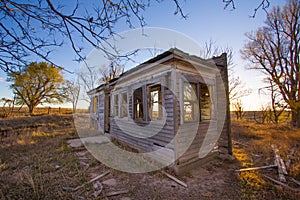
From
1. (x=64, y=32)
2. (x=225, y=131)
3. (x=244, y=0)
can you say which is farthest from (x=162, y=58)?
(x=225, y=131)

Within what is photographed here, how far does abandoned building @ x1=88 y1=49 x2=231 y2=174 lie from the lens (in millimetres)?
3908

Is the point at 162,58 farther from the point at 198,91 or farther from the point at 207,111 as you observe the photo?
the point at 207,111

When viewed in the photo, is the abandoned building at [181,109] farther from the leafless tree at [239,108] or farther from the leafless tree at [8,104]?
the leafless tree at [239,108]

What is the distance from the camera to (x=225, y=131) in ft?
16.2

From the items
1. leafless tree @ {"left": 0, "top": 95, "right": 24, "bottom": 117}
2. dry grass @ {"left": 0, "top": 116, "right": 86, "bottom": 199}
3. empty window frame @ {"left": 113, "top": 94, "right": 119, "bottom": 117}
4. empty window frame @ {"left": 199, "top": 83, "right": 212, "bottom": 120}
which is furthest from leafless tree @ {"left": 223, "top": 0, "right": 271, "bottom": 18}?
leafless tree @ {"left": 0, "top": 95, "right": 24, "bottom": 117}

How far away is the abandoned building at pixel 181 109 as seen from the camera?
3.91 meters

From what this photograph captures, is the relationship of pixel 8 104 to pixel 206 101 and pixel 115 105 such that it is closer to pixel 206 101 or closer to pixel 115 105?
pixel 115 105

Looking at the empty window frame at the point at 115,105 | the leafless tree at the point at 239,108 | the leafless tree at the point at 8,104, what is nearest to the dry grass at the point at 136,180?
the empty window frame at the point at 115,105

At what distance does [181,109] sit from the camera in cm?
397

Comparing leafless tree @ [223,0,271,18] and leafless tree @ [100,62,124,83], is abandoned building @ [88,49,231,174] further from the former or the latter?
leafless tree @ [100,62,124,83]

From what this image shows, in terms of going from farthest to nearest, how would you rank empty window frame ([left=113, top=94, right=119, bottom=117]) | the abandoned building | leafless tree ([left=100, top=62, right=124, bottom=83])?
leafless tree ([left=100, top=62, right=124, bottom=83]) → empty window frame ([left=113, top=94, right=119, bottom=117]) → the abandoned building

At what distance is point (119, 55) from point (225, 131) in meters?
4.66

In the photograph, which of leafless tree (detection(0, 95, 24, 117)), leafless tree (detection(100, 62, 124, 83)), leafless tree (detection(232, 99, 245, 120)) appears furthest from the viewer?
leafless tree (detection(100, 62, 124, 83))

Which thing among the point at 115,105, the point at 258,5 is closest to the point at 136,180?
the point at 258,5
